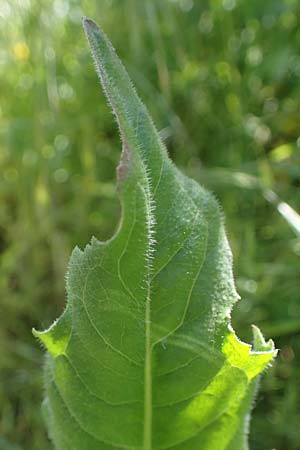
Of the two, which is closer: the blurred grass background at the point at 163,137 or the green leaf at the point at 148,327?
the green leaf at the point at 148,327

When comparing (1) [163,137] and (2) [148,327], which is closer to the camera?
(2) [148,327]

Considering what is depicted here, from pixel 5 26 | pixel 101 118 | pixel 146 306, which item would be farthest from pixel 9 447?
pixel 5 26

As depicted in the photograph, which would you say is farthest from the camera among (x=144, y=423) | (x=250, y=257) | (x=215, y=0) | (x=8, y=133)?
(x=215, y=0)

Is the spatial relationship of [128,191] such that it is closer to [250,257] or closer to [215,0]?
[250,257]

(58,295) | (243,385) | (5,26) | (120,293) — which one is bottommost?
(58,295)
